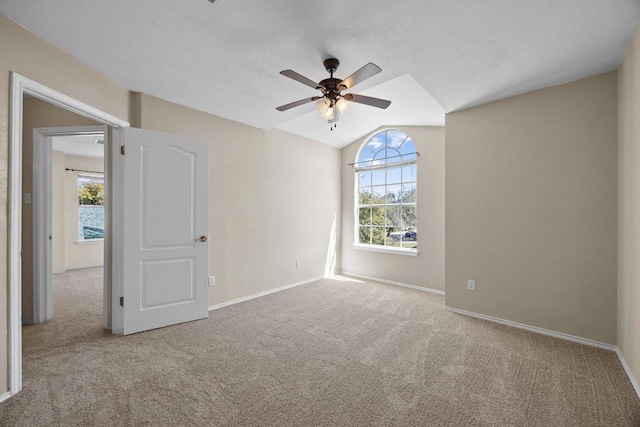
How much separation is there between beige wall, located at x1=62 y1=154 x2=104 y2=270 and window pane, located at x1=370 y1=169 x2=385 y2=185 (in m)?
6.40

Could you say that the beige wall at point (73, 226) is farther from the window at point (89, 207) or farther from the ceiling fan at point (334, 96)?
the ceiling fan at point (334, 96)

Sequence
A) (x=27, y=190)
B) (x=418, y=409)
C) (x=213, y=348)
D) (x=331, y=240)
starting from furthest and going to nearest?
(x=331, y=240)
(x=27, y=190)
(x=213, y=348)
(x=418, y=409)

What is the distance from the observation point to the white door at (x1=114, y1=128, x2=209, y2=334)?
116 inches

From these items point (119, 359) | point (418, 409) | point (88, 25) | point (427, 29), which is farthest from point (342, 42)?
point (119, 359)

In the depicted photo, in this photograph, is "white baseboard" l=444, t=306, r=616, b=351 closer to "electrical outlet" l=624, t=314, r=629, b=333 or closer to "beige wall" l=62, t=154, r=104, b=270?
"electrical outlet" l=624, t=314, r=629, b=333

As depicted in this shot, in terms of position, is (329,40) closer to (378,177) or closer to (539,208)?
(539,208)

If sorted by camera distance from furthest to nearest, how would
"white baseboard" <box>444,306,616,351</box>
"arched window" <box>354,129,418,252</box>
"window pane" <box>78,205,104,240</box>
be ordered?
"window pane" <box>78,205,104,240</box>
"arched window" <box>354,129,418,252</box>
"white baseboard" <box>444,306,616,351</box>

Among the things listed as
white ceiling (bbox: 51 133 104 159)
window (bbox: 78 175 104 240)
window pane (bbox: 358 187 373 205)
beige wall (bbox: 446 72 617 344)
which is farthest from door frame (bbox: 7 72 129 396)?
window (bbox: 78 175 104 240)

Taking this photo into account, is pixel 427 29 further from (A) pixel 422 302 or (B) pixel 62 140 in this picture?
(B) pixel 62 140

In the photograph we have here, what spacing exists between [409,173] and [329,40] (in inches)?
124

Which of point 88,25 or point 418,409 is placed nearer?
point 418,409

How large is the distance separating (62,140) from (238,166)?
12.6ft

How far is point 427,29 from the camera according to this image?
211cm

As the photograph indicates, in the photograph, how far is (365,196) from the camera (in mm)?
5676
